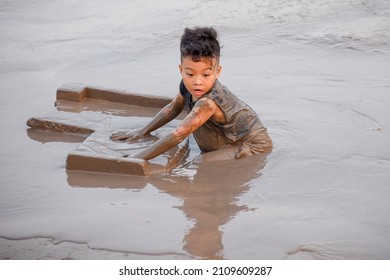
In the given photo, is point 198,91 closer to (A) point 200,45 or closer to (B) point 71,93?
(A) point 200,45

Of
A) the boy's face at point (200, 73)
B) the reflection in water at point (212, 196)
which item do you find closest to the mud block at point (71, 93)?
the boy's face at point (200, 73)

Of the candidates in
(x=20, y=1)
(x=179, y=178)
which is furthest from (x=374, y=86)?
(x=20, y=1)

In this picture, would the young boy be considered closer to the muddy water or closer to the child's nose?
the child's nose

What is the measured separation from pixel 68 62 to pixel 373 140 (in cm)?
317

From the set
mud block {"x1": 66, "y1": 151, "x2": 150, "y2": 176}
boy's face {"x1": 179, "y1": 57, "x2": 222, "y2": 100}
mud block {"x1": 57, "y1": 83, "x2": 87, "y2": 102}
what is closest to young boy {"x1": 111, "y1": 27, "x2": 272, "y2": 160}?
boy's face {"x1": 179, "y1": 57, "x2": 222, "y2": 100}

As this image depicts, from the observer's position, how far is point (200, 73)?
148 inches

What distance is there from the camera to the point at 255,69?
18.7 ft

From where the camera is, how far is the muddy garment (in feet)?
12.9

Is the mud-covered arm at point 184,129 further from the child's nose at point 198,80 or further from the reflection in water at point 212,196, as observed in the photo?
the reflection in water at point 212,196

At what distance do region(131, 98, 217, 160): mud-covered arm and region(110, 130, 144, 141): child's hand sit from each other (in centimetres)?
36

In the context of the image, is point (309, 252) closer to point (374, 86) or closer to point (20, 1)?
point (374, 86)

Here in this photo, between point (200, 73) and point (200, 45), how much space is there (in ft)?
0.56

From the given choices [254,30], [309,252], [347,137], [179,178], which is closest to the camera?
[309,252]

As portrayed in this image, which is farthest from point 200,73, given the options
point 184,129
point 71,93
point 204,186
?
point 71,93
